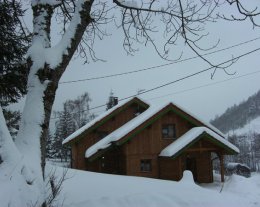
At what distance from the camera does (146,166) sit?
87.0 ft

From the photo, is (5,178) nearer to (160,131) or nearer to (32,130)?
(32,130)

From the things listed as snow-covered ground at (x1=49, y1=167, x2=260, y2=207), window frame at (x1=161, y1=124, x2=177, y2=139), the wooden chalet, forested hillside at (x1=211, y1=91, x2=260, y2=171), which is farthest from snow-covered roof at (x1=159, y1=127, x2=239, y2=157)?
forested hillside at (x1=211, y1=91, x2=260, y2=171)

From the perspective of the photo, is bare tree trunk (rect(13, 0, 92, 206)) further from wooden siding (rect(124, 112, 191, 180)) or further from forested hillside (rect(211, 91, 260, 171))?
forested hillside (rect(211, 91, 260, 171))

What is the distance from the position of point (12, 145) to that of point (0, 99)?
7136mm

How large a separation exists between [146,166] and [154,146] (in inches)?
56.7

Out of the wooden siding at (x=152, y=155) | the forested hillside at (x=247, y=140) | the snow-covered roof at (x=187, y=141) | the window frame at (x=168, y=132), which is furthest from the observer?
the forested hillside at (x=247, y=140)

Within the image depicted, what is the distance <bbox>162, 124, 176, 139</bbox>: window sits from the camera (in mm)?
27469

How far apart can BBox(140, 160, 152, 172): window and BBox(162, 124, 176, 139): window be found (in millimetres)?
2172

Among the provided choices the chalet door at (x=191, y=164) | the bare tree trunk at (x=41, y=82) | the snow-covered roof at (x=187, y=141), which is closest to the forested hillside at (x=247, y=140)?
the chalet door at (x=191, y=164)

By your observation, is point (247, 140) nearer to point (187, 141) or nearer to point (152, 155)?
point (152, 155)

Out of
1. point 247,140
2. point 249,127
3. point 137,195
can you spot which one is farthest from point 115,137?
point 249,127

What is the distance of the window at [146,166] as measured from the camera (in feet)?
86.7

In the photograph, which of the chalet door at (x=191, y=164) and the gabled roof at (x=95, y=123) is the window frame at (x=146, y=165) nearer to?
the chalet door at (x=191, y=164)

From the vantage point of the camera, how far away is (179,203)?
22.5ft
